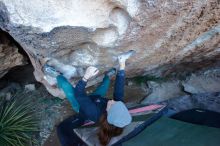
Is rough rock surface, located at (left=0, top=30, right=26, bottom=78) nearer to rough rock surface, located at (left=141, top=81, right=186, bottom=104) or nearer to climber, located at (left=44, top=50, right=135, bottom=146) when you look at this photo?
climber, located at (left=44, top=50, right=135, bottom=146)

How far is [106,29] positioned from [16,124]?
208 centimetres

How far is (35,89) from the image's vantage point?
20.0ft

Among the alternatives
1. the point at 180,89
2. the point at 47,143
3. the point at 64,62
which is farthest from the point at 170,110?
the point at 47,143

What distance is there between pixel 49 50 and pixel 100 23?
Answer: 78 centimetres

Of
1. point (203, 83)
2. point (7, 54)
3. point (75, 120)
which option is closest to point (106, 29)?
point (75, 120)

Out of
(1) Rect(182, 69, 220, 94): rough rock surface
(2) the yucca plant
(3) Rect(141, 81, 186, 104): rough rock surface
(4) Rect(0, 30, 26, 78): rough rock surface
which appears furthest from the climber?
(1) Rect(182, 69, 220, 94): rough rock surface

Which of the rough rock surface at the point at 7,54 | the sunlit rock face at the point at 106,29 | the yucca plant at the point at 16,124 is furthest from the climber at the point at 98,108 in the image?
the rough rock surface at the point at 7,54

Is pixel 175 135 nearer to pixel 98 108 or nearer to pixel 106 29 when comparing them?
pixel 98 108

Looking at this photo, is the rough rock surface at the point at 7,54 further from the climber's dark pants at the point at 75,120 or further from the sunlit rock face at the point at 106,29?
the climber's dark pants at the point at 75,120

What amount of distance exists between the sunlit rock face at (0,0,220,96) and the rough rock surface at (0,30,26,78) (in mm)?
398

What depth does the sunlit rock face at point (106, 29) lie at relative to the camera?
381cm

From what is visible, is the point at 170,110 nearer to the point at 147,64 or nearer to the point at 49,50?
the point at 147,64

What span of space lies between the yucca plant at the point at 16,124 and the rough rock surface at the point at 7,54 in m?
0.56

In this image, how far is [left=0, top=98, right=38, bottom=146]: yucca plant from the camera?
5.07m
